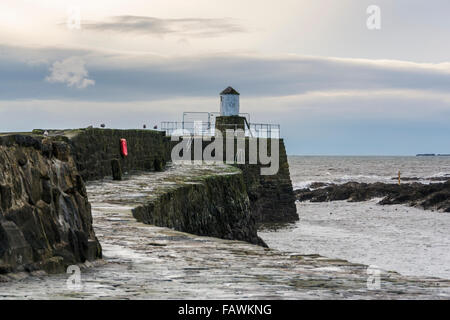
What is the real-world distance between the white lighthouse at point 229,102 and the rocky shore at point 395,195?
33.2 ft

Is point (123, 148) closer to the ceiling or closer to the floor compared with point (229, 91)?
closer to the floor

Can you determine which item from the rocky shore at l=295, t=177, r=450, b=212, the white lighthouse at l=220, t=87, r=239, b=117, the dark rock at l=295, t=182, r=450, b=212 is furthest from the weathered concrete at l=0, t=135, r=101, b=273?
the white lighthouse at l=220, t=87, r=239, b=117

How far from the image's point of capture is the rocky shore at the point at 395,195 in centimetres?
3703

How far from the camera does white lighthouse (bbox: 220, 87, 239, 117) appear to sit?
39.1 metres

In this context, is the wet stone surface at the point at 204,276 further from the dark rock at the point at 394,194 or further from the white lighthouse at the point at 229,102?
the white lighthouse at the point at 229,102

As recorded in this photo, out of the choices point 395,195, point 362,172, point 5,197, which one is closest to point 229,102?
point 395,195

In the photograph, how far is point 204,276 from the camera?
5.62 metres

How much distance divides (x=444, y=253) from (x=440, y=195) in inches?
703

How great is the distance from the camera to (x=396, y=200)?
133 ft

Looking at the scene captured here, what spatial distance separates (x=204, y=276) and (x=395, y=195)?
37.2m

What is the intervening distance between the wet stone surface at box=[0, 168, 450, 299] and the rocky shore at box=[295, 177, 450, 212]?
29319 millimetres

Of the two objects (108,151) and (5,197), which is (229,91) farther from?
(5,197)

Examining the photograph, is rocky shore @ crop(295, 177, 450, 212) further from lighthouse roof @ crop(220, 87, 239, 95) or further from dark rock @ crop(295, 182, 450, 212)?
lighthouse roof @ crop(220, 87, 239, 95)

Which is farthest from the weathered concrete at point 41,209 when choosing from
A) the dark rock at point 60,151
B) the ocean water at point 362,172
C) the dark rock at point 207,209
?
the ocean water at point 362,172
